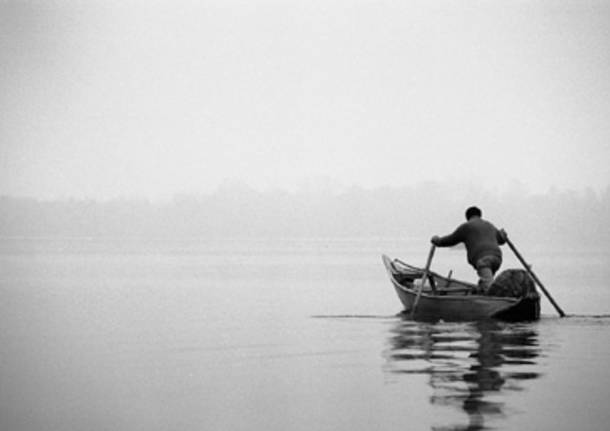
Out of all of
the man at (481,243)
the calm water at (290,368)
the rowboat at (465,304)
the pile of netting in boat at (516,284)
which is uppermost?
the man at (481,243)

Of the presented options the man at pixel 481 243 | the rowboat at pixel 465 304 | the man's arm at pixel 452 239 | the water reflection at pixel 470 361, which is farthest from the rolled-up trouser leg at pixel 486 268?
the water reflection at pixel 470 361

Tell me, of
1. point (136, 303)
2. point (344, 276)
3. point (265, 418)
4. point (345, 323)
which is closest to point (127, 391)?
point (265, 418)

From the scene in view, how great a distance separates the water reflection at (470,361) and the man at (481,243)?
1.05 m

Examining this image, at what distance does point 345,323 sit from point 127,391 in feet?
26.6

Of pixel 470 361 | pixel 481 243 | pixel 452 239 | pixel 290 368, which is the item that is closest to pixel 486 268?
pixel 481 243

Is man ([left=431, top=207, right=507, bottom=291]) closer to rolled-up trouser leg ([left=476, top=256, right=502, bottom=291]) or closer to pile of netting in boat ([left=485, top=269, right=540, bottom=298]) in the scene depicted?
rolled-up trouser leg ([left=476, top=256, right=502, bottom=291])

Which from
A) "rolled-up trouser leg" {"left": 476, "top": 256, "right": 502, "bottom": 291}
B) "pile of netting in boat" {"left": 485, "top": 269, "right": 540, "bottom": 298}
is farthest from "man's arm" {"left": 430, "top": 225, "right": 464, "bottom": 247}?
"pile of netting in boat" {"left": 485, "top": 269, "right": 540, "bottom": 298}

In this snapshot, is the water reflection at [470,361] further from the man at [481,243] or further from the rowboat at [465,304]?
the man at [481,243]

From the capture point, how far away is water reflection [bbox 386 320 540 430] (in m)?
10.0

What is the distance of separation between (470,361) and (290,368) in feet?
7.72

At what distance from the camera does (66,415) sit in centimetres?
1044

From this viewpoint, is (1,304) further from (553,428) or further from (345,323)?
(553,428)

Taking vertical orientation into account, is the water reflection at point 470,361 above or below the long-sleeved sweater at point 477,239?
below

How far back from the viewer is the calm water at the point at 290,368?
1000cm
